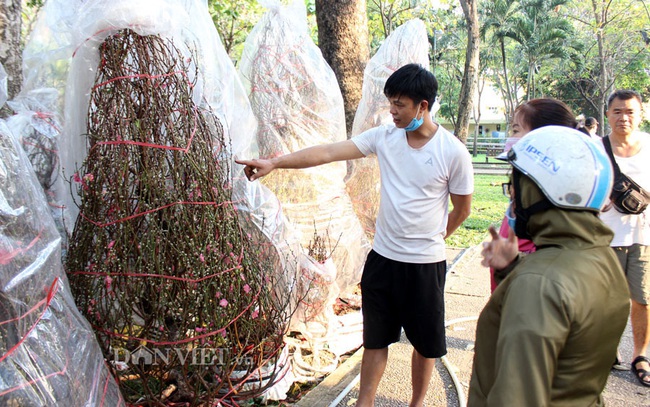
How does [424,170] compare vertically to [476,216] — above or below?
above

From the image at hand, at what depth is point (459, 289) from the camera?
5480 millimetres

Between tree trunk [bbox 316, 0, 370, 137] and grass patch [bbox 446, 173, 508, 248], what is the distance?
8.23ft

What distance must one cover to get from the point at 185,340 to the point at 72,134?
3.65 feet

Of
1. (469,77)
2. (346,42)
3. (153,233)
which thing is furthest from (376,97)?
(469,77)

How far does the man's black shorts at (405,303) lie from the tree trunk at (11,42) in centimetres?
211

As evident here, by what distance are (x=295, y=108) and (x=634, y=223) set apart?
2388 millimetres

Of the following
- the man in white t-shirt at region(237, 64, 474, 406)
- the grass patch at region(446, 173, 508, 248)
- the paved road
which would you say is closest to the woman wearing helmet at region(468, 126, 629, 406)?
the man in white t-shirt at region(237, 64, 474, 406)

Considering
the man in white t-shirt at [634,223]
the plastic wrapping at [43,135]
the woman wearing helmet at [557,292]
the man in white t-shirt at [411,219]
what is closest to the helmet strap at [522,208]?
the woman wearing helmet at [557,292]

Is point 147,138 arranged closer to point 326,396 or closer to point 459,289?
point 326,396

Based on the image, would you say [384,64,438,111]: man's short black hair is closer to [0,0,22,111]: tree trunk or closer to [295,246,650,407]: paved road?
[295,246,650,407]: paved road

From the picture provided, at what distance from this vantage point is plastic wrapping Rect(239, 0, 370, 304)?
385 centimetres

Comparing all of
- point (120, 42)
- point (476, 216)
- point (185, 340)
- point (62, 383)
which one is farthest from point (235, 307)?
point (476, 216)

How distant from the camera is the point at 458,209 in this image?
2885 mm

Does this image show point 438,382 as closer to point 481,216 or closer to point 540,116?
point 540,116
